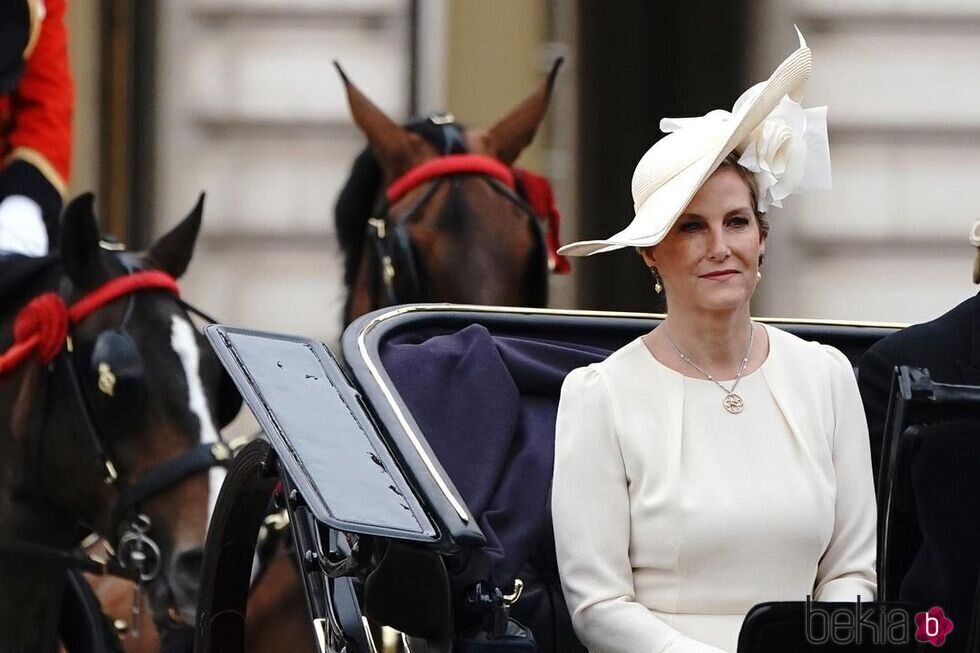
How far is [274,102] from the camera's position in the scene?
662 cm

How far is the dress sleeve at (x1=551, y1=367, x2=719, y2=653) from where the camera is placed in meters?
2.31

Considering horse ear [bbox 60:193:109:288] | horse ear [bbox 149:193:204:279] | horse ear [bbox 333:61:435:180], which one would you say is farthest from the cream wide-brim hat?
horse ear [bbox 333:61:435:180]

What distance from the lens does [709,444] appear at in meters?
2.36

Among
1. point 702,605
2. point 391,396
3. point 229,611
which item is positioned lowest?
point 229,611

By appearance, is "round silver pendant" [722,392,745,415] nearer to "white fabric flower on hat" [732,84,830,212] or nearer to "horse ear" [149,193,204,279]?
"white fabric flower on hat" [732,84,830,212]

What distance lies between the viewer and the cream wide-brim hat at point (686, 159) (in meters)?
2.33

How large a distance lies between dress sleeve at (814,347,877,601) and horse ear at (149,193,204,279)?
166cm

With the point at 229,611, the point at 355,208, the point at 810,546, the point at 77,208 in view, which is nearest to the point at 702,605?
the point at 810,546

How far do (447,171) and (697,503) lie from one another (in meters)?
1.81

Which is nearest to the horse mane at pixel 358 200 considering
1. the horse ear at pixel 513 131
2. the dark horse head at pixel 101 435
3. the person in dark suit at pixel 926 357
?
the horse ear at pixel 513 131

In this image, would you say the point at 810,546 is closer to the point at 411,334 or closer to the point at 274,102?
the point at 411,334

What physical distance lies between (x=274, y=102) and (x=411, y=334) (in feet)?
12.3

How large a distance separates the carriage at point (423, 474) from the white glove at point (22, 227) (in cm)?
120

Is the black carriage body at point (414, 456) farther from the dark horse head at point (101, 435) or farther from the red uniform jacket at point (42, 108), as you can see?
the red uniform jacket at point (42, 108)
